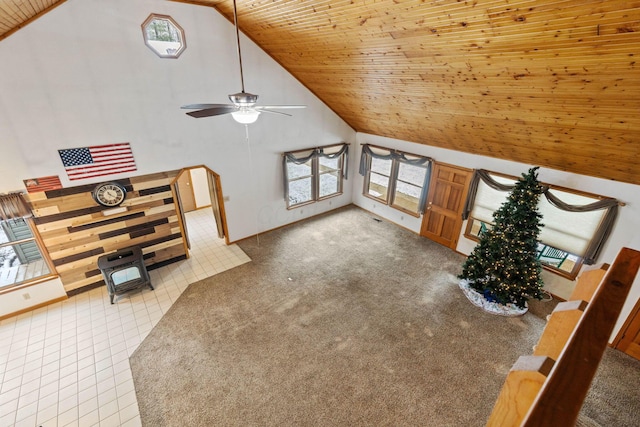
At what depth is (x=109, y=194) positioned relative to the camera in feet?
17.4

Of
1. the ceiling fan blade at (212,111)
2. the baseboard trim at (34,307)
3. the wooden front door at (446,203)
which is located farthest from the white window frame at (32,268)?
the wooden front door at (446,203)

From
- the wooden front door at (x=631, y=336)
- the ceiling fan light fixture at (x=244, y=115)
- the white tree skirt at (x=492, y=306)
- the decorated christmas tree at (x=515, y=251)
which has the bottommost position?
the white tree skirt at (x=492, y=306)

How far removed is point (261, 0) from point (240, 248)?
495 centimetres

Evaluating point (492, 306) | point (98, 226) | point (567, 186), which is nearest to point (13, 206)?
point (98, 226)

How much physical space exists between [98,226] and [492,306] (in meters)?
7.25

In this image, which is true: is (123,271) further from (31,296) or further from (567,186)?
(567,186)

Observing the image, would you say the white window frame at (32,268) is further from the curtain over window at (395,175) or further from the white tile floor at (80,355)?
the curtain over window at (395,175)

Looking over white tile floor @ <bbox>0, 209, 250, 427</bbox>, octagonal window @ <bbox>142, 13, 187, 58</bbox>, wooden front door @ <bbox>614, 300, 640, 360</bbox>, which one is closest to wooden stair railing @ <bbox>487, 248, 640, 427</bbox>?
white tile floor @ <bbox>0, 209, 250, 427</bbox>

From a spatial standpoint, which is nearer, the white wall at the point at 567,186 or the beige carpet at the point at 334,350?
the beige carpet at the point at 334,350

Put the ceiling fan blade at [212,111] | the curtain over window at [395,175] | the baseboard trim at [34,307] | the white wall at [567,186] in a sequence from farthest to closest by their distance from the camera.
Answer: the curtain over window at [395,175] < the baseboard trim at [34,307] < the white wall at [567,186] < the ceiling fan blade at [212,111]

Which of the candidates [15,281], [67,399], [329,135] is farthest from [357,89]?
[15,281]

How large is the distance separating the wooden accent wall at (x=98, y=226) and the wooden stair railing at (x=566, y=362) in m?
6.24

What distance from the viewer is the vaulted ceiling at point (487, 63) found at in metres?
2.63

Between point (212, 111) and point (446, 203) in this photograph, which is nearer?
point (212, 111)
